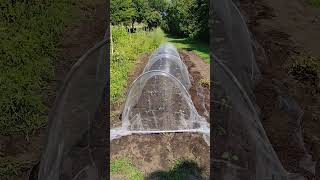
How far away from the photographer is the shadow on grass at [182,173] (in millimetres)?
8734

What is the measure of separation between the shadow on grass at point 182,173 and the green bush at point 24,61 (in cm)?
576

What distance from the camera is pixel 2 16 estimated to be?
333cm

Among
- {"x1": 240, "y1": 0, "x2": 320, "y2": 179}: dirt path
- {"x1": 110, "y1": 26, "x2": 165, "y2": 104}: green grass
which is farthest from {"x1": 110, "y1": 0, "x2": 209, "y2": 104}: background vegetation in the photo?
{"x1": 240, "y1": 0, "x2": 320, "y2": 179}: dirt path

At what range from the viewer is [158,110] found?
10.6 m

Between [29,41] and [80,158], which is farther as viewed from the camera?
[80,158]

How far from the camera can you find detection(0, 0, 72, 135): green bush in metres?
3.20

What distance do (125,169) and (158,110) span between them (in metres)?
2.07

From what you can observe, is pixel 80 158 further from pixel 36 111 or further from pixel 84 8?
pixel 84 8

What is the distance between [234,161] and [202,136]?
461 cm

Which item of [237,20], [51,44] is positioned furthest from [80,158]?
[237,20]

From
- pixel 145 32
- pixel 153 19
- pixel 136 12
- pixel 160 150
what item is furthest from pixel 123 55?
pixel 153 19

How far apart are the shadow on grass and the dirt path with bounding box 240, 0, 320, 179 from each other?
10.1 feet

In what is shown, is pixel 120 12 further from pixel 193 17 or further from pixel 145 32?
pixel 193 17

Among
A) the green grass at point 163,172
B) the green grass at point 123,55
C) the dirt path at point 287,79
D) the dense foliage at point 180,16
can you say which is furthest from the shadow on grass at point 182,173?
the dense foliage at point 180,16
